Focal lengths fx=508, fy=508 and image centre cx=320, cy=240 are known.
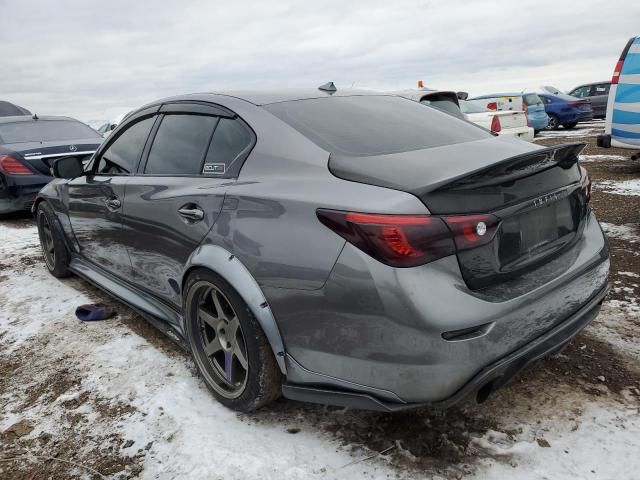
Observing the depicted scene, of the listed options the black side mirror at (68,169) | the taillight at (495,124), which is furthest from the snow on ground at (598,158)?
the black side mirror at (68,169)

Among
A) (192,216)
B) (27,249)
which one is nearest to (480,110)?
(27,249)

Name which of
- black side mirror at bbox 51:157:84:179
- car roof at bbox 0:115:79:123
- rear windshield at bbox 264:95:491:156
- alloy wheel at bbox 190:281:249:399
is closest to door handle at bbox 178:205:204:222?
alloy wheel at bbox 190:281:249:399

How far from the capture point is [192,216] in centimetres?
245

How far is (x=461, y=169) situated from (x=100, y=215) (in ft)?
8.31

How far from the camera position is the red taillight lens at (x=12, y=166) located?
22.3ft

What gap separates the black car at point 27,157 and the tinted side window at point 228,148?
5213 mm

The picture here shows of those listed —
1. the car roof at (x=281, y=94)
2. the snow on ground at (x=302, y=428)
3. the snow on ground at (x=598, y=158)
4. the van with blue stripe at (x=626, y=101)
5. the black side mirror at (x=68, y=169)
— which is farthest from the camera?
the snow on ground at (x=598, y=158)

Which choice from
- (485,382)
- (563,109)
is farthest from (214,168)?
(563,109)

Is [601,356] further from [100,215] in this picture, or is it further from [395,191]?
[100,215]

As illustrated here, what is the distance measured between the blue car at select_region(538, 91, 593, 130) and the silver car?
1684cm

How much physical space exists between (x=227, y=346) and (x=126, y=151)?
5.44 ft

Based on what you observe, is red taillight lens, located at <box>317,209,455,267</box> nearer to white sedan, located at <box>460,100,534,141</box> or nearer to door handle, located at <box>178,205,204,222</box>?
door handle, located at <box>178,205,204,222</box>

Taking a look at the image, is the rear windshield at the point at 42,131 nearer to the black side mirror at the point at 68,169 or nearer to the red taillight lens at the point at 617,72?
the black side mirror at the point at 68,169

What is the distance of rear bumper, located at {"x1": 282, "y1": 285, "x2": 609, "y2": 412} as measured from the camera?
70.4 inches
